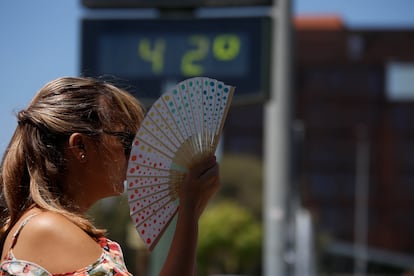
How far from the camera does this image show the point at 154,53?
5770 millimetres

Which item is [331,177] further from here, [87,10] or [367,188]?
[87,10]

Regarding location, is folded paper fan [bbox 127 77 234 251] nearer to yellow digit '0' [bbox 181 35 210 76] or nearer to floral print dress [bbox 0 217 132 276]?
floral print dress [bbox 0 217 132 276]

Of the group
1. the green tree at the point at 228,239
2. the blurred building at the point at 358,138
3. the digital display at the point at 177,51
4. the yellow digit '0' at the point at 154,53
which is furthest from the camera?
the blurred building at the point at 358,138

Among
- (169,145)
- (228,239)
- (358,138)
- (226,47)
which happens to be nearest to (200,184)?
(169,145)

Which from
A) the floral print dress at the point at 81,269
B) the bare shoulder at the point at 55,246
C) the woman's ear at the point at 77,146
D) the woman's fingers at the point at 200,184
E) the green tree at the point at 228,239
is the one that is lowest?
the green tree at the point at 228,239

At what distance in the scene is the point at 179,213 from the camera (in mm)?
1714

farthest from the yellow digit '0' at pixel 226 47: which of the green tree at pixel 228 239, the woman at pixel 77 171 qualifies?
the green tree at pixel 228 239

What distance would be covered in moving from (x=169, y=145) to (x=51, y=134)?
0.71 ft

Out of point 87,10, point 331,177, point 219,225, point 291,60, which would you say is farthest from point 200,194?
point 331,177

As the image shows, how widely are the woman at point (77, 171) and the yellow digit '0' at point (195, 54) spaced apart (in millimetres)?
3886

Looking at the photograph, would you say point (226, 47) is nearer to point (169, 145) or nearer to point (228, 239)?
point (169, 145)

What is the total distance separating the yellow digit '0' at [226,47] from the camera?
5.65 meters

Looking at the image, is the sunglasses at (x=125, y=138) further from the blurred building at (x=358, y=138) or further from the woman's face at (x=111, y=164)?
the blurred building at (x=358, y=138)

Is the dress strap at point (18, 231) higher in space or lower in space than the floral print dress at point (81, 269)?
higher
